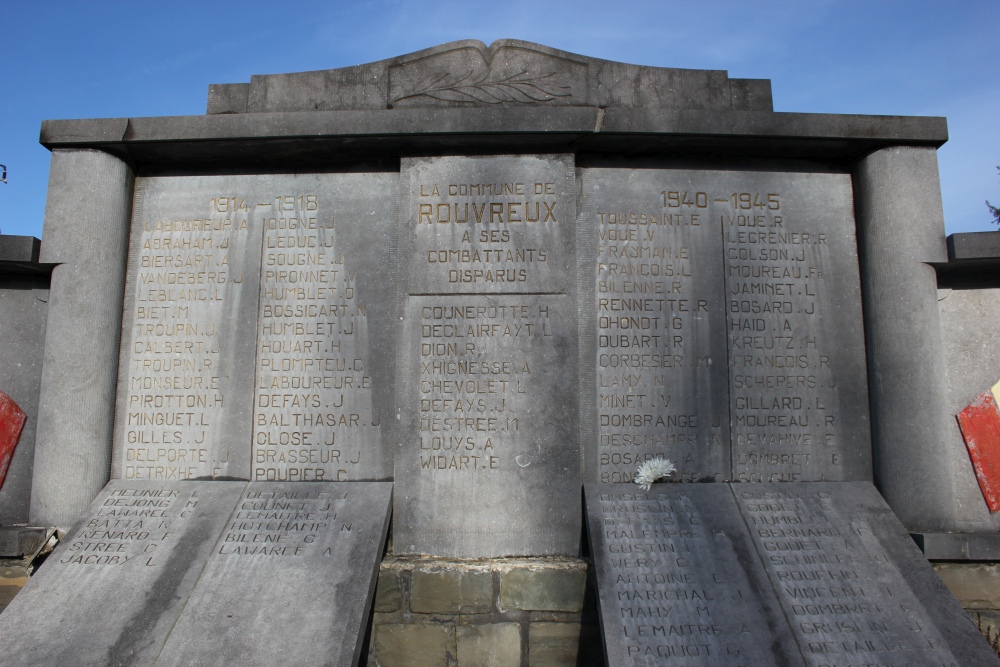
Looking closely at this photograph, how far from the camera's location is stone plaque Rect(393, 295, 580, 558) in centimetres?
424

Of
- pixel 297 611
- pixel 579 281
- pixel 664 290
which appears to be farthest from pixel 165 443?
pixel 664 290

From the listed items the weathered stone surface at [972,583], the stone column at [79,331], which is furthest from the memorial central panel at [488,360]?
the weathered stone surface at [972,583]

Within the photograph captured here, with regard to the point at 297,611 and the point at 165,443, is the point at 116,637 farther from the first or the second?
the point at 165,443

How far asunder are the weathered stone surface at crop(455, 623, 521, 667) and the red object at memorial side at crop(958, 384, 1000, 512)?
136 inches

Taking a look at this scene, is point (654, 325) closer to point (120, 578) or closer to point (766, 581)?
point (766, 581)

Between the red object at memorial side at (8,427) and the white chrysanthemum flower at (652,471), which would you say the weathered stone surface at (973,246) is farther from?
the red object at memorial side at (8,427)

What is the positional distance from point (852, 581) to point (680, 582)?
3.30 ft

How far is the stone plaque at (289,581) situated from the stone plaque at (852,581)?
93.4 inches

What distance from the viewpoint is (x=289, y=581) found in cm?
365

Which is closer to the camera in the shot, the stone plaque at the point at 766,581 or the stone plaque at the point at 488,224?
the stone plaque at the point at 766,581

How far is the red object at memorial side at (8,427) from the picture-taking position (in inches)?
186

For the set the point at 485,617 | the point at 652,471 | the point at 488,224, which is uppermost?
the point at 488,224

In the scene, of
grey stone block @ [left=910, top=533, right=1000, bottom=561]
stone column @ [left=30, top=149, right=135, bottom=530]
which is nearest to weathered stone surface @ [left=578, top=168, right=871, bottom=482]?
grey stone block @ [left=910, top=533, right=1000, bottom=561]

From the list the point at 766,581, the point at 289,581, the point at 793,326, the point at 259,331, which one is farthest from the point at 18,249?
the point at 793,326
